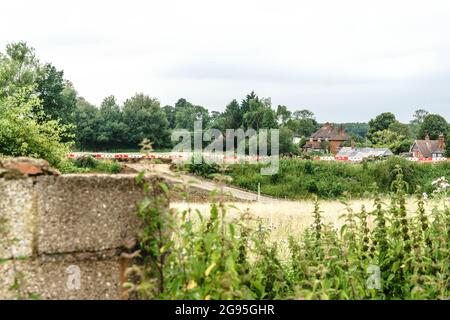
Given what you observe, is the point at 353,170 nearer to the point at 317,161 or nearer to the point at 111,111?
the point at 317,161

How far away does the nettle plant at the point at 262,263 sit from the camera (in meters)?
3.34

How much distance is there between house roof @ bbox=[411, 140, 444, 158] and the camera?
78.4 meters

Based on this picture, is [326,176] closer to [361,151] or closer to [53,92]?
[53,92]

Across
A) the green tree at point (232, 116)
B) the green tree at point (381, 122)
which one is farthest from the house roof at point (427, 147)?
the green tree at point (232, 116)

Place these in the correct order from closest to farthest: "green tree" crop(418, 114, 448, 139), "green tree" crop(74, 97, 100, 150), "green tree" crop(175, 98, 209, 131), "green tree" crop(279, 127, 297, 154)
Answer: "green tree" crop(279, 127, 297, 154), "green tree" crop(74, 97, 100, 150), "green tree" crop(175, 98, 209, 131), "green tree" crop(418, 114, 448, 139)

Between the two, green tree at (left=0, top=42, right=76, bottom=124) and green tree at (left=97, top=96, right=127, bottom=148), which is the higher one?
green tree at (left=0, top=42, right=76, bottom=124)

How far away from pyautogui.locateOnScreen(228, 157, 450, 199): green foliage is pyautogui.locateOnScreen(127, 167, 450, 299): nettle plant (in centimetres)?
3533

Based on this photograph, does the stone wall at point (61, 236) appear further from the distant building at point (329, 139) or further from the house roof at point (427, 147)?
the distant building at point (329, 139)

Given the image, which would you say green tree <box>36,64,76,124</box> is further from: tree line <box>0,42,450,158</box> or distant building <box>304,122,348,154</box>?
distant building <box>304,122,348,154</box>

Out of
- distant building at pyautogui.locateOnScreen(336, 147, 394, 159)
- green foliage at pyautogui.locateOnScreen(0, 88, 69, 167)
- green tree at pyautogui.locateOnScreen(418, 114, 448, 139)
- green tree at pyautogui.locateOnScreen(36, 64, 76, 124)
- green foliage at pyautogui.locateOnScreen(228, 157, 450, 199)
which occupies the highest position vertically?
green tree at pyautogui.locateOnScreen(36, 64, 76, 124)

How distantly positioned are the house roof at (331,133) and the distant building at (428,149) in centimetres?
1795

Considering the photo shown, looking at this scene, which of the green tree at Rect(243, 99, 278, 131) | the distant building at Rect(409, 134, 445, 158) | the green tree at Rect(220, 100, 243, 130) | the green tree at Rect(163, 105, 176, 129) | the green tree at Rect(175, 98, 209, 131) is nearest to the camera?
the green tree at Rect(243, 99, 278, 131)

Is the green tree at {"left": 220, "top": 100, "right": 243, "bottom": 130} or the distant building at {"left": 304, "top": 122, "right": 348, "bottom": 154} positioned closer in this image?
the green tree at {"left": 220, "top": 100, "right": 243, "bottom": 130}

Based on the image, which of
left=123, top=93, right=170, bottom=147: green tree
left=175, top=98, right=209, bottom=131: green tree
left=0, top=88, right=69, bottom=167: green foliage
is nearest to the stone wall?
left=0, top=88, right=69, bottom=167: green foliage
